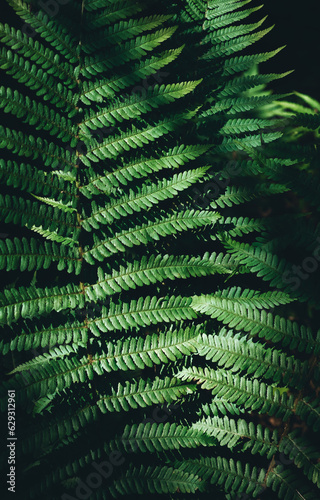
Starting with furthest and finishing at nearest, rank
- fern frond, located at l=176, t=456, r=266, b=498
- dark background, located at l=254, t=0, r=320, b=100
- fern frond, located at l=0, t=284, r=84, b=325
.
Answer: dark background, located at l=254, t=0, r=320, b=100 < fern frond, located at l=176, t=456, r=266, b=498 < fern frond, located at l=0, t=284, r=84, b=325

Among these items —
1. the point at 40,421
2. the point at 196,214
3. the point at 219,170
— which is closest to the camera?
the point at 40,421

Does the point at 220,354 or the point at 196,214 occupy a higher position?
the point at 196,214

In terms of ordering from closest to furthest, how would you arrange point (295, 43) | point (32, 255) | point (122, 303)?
point (32, 255) < point (122, 303) < point (295, 43)

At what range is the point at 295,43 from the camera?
431 centimetres

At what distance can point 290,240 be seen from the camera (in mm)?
1227

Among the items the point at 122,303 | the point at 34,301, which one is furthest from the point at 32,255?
the point at 122,303

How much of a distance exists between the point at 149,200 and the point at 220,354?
615 mm

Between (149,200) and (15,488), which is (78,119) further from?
(15,488)

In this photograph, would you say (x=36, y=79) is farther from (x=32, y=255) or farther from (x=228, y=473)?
(x=228, y=473)

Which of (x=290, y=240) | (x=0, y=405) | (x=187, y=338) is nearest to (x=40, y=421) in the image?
(x=0, y=405)

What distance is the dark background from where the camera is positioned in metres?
4.00

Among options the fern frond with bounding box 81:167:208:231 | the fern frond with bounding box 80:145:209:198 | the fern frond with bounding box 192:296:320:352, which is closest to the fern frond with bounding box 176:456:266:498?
the fern frond with bounding box 192:296:320:352

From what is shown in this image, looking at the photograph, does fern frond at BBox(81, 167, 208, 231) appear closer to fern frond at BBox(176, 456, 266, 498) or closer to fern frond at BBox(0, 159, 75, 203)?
fern frond at BBox(0, 159, 75, 203)

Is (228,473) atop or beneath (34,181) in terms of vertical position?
beneath
